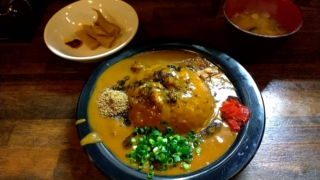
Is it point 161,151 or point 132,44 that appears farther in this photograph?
point 132,44

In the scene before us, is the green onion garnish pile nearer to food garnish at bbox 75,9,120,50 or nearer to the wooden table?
the wooden table

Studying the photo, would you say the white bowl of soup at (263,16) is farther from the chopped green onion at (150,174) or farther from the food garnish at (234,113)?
the chopped green onion at (150,174)

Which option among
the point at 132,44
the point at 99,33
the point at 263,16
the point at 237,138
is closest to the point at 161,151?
the point at 237,138

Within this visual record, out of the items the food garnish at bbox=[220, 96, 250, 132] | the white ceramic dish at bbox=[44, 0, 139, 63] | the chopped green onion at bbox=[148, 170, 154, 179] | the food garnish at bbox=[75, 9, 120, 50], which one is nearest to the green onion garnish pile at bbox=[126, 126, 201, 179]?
the chopped green onion at bbox=[148, 170, 154, 179]

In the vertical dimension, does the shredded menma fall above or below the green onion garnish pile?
above

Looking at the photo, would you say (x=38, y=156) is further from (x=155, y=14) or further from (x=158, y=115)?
(x=155, y=14)

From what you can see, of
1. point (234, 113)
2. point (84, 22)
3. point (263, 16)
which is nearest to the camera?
point (234, 113)

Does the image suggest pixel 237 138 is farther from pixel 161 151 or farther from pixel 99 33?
pixel 99 33
